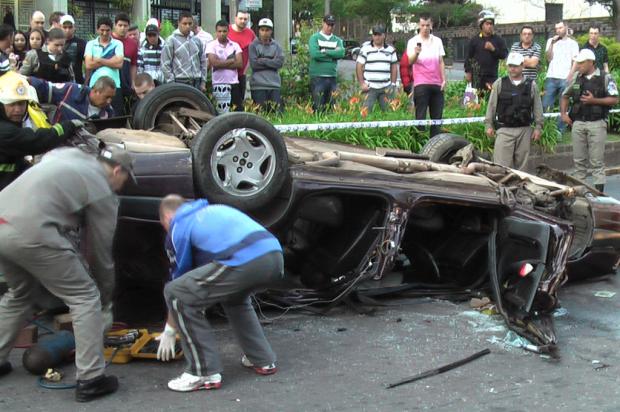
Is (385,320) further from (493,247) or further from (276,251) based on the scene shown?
(276,251)

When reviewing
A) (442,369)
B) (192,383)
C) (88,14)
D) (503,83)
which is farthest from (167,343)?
(88,14)

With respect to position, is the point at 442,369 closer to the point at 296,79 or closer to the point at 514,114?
the point at 514,114

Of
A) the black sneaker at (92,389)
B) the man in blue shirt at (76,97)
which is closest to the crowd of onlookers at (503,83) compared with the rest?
the man in blue shirt at (76,97)

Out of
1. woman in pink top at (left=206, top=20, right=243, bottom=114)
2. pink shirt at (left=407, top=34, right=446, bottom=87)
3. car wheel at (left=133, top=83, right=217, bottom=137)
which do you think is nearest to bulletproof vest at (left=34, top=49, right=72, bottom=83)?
car wheel at (left=133, top=83, right=217, bottom=137)

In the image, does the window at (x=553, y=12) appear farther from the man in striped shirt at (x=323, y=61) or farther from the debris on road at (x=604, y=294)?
the debris on road at (x=604, y=294)

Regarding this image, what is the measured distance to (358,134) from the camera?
11.0 m

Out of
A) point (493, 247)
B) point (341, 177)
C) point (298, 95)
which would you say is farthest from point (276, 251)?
point (298, 95)

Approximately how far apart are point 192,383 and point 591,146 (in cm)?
758

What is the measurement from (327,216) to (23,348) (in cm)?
214

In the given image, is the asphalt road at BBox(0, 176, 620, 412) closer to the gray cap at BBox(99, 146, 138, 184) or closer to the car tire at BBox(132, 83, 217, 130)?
the gray cap at BBox(99, 146, 138, 184)

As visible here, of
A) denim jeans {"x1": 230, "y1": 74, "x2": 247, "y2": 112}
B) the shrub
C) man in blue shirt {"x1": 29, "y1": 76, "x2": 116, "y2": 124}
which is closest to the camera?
man in blue shirt {"x1": 29, "y1": 76, "x2": 116, "y2": 124}

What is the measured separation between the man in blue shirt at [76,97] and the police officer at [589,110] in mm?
6145

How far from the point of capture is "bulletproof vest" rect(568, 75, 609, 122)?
10.4 meters

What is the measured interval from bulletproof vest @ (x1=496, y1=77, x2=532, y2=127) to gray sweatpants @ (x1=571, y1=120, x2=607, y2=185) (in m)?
1.36
